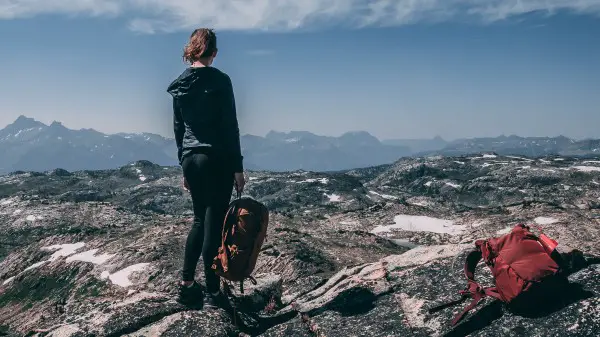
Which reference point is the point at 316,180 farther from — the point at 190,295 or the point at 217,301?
the point at 190,295

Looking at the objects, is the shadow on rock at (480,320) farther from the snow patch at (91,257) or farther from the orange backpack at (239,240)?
the snow patch at (91,257)

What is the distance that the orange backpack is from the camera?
9.04m

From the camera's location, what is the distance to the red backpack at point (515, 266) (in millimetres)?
7324

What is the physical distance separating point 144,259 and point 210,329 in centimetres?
2517

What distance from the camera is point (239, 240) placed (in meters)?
9.04

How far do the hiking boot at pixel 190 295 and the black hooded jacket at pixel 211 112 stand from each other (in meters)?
2.90

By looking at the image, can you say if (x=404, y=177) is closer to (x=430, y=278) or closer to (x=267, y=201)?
(x=267, y=201)

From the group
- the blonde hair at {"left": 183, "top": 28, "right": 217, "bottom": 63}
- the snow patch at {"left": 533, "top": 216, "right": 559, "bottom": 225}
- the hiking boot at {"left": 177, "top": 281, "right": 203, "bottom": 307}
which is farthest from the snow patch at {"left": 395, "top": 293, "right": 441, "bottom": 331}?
the snow patch at {"left": 533, "top": 216, "right": 559, "bottom": 225}

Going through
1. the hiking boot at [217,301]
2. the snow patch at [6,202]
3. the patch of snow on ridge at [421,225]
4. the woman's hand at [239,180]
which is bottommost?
the snow patch at [6,202]

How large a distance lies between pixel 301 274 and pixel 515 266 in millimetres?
19985

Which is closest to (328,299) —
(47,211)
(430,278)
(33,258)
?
(430,278)

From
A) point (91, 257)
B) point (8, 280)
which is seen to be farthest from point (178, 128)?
point (8, 280)

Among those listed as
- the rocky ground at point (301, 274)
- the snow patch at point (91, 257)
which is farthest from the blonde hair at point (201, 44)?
the snow patch at point (91, 257)

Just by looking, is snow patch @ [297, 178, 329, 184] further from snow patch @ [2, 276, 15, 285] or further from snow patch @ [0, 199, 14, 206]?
snow patch @ [2, 276, 15, 285]
